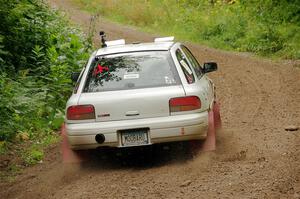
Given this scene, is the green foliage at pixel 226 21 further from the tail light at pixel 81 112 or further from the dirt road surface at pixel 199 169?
the tail light at pixel 81 112

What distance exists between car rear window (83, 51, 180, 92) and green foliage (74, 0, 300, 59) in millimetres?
11886

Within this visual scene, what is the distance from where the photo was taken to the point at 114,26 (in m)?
28.2

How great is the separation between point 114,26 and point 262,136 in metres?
19.6

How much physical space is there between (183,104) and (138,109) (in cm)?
56

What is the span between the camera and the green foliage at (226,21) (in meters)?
20.9

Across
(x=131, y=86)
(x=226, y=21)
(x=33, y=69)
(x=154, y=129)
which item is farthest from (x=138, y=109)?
(x=226, y=21)

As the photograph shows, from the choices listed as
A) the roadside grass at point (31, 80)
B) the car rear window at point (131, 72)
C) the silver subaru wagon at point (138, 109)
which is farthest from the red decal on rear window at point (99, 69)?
the roadside grass at point (31, 80)

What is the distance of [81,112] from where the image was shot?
7.63 metres

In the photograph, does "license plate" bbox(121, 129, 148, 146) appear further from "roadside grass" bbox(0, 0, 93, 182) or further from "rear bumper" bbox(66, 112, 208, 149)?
"roadside grass" bbox(0, 0, 93, 182)

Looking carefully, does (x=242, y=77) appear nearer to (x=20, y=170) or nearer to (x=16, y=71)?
(x=16, y=71)

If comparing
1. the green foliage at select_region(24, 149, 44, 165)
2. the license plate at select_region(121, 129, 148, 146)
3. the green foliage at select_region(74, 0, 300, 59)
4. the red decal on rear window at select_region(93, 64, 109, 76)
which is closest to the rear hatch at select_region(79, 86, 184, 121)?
the license plate at select_region(121, 129, 148, 146)

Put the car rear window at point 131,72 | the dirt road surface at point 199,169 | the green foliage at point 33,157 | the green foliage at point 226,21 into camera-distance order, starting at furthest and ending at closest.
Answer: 1. the green foliage at point 226,21
2. the green foliage at point 33,157
3. the car rear window at point 131,72
4. the dirt road surface at point 199,169

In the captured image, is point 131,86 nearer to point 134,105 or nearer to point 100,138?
point 134,105

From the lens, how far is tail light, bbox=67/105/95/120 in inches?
299
